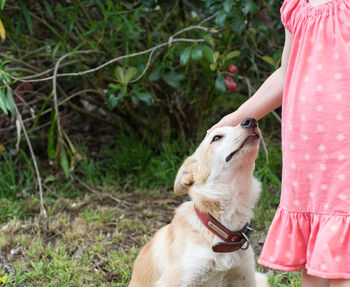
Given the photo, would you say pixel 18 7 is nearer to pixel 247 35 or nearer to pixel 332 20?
pixel 247 35

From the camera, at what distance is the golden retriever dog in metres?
2.27

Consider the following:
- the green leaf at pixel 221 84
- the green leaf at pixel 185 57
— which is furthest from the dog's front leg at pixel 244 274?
the green leaf at pixel 221 84

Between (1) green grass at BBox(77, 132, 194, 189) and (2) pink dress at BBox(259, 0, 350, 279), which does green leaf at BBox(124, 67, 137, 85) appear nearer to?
(1) green grass at BBox(77, 132, 194, 189)

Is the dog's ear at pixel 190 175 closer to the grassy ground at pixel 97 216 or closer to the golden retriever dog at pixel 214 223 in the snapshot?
the golden retriever dog at pixel 214 223

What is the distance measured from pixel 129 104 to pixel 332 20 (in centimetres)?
314

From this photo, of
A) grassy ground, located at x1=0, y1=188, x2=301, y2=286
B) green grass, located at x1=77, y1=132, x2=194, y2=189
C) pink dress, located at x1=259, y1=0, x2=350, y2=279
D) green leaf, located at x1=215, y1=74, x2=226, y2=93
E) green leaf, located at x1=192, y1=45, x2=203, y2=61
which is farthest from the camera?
green grass, located at x1=77, y1=132, x2=194, y2=189

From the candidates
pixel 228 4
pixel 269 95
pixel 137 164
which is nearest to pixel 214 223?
pixel 269 95

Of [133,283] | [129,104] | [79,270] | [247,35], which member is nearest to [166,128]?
[129,104]

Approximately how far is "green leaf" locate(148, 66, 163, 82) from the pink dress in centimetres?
222

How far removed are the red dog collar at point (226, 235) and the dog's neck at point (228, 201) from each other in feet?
0.18

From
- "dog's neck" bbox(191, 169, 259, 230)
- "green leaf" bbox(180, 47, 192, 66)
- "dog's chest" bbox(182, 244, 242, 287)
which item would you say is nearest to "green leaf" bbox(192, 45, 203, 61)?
"green leaf" bbox(180, 47, 192, 66)

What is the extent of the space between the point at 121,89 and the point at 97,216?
1.07m

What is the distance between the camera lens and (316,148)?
1638 millimetres

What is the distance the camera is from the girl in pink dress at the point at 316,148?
158cm
